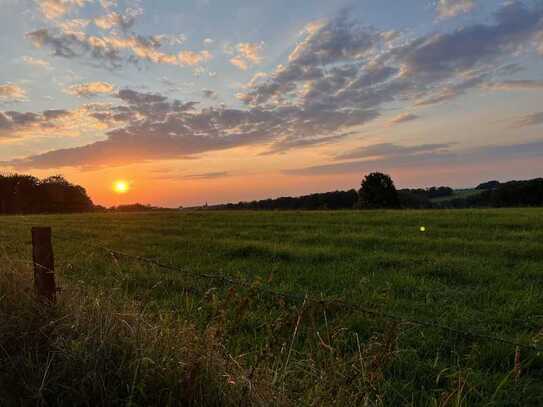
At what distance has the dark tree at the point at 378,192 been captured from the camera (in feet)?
204

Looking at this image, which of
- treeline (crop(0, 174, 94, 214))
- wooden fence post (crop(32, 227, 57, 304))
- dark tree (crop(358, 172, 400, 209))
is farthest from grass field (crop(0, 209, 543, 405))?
treeline (crop(0, 174, 94, 214))

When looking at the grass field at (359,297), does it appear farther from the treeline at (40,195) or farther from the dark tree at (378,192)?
the treeline at (40,195)

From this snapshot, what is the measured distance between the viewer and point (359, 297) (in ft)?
26.6

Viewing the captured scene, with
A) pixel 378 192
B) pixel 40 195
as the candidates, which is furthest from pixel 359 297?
pixel 40 195

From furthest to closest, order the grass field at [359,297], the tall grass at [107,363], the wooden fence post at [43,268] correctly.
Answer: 1. the wooden fence post at [43,268]
2. the grass field at [359,297]
3. the tall grass at [107,363]

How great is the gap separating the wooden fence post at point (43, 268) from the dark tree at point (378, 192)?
5810cm

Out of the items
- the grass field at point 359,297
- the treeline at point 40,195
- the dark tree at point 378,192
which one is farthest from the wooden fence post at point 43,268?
the treeline at point 40,195

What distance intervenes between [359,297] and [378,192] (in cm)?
5637

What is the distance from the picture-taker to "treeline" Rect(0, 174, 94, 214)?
227 ft

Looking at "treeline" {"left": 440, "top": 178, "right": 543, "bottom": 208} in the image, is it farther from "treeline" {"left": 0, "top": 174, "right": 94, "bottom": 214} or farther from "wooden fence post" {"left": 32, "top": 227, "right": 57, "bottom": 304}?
"wooden fence post" {"left": 32, "top": 227, "right": 57, "bottom": 304}

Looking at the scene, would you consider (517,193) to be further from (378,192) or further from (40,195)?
(40,195)

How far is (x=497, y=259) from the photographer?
37.4ft

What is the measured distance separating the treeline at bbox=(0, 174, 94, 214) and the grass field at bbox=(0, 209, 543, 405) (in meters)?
56.8

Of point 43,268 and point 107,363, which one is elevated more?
point 43,268
